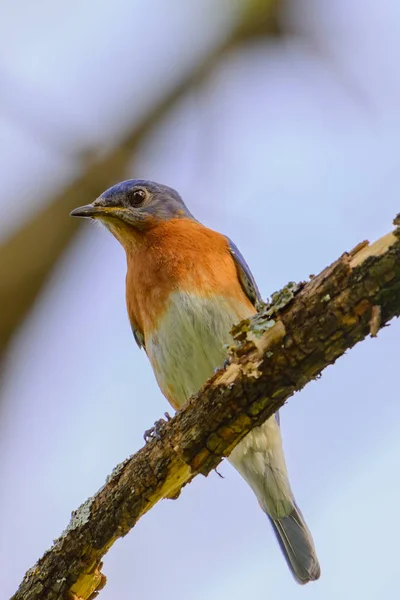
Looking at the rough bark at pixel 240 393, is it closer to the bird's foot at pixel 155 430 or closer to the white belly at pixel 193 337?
the bird's foot at pixel 155 430

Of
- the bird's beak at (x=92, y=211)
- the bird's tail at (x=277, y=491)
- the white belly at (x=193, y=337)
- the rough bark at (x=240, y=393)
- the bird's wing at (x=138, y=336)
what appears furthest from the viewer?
the bird's wing at (x=138, y=336)

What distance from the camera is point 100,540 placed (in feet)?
11.7

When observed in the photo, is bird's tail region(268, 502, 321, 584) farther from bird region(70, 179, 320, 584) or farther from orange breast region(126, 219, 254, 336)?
orange breast region(126, 219, 254, 336)

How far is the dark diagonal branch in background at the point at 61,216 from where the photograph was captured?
3.91 metres

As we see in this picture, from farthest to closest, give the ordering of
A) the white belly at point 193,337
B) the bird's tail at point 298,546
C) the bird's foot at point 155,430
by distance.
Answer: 1. the bird's tail at point 298,546
2. the white belly at point 193,337
3. the bird's foot at point 155,430

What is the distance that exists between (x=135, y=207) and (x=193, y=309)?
1.40 m

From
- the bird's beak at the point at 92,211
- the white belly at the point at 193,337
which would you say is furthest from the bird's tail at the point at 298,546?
the bird's beak at the point at 92,211

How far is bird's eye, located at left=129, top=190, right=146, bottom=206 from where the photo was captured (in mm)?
6031

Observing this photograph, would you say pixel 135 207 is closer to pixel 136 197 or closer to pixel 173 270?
pixel 136 197

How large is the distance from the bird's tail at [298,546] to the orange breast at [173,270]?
175cm

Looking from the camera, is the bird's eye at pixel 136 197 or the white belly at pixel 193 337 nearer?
the white belly at pixel 193 337

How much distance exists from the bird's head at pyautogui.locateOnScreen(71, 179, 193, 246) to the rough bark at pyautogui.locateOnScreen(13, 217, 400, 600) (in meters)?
2.47

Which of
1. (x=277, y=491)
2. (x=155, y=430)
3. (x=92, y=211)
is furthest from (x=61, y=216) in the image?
(x=277, y=491)

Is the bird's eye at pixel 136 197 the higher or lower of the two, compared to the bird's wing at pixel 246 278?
higher
